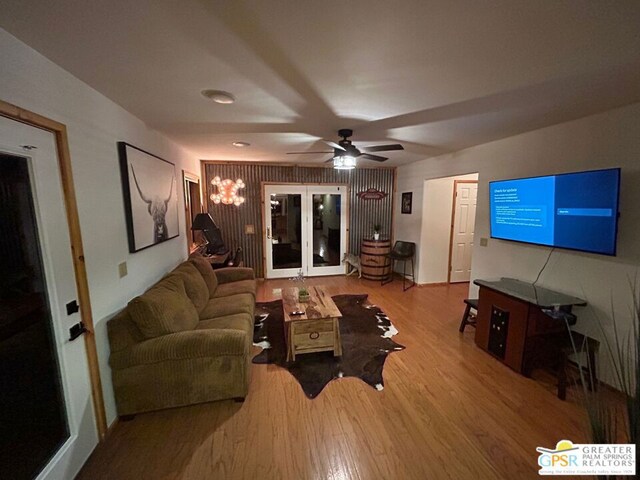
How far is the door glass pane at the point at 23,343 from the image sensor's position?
1264 millimetres

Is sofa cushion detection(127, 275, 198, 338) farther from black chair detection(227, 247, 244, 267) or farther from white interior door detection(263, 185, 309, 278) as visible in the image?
white interior door detection(263, 185, 309, 278)

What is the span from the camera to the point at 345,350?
2830 millimetres

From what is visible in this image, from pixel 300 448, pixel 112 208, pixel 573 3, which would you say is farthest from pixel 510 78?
pixel 112 208

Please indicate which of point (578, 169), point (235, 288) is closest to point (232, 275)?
point (235, 288)

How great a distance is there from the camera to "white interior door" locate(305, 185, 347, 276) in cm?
543

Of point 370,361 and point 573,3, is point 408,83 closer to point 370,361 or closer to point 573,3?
point 573,3

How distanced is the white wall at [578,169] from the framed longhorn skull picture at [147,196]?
386 cm

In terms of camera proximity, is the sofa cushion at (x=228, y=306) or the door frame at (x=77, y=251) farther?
the sofa cushion at (x=228, y=306)

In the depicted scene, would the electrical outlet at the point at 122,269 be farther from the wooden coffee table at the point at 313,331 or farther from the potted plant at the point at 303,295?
the potted plant at the point at 303,295

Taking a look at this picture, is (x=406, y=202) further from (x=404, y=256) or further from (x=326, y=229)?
(x=326, y=229)

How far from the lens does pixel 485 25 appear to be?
1.20 m

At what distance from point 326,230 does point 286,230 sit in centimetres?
85

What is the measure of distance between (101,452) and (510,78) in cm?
351
